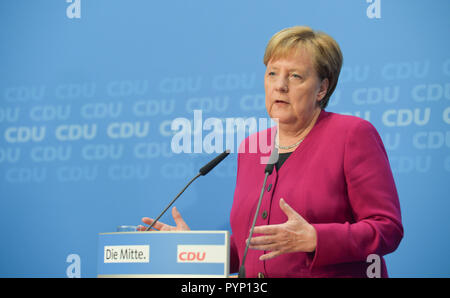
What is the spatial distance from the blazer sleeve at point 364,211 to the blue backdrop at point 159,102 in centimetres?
83

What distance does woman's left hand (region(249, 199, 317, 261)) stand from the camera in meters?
1.40

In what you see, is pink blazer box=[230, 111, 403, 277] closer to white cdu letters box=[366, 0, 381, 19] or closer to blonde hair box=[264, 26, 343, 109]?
blonde hair box=[264, 26, 343, 109]

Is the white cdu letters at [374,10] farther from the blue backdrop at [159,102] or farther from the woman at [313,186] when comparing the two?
the woman at [313,186]

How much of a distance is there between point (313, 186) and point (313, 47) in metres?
0.50

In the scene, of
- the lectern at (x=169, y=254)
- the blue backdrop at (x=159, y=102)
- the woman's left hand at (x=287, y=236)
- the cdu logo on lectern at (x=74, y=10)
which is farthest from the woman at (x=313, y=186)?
the cdu logo on lectern at (x=74, y=10)

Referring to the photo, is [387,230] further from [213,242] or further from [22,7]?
[22,7]

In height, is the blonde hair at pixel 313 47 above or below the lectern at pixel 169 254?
above

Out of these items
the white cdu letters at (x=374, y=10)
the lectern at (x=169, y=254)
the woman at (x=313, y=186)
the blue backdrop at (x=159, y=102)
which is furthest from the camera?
the white cdu letters at (x=374, y=10)

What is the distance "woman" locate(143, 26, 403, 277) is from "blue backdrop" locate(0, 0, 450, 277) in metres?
0.73

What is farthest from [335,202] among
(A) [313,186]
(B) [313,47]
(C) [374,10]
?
(C) [374,10]

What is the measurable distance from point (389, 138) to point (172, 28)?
4.41 ft

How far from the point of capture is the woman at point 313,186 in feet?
4.93

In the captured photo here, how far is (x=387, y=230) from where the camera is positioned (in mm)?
1588
